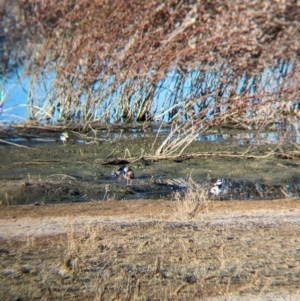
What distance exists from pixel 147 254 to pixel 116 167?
251 inches

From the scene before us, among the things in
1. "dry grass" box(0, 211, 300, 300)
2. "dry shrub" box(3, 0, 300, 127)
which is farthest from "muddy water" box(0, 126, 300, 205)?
"dry grass" box(0, 211, 300, 300)

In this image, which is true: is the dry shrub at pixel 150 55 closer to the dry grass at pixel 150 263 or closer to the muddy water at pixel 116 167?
the muddy water at pixel 116 167

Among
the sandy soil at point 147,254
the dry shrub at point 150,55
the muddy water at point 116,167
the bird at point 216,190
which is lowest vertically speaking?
the muddy water at point 116,167

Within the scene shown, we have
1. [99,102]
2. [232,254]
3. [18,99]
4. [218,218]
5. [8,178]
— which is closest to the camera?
[232,254]

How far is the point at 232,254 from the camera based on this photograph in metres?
6.20

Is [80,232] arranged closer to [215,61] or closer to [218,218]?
[218,218]

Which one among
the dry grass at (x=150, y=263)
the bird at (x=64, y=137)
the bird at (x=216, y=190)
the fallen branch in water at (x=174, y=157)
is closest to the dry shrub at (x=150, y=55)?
the bird at (x=64, y=137)

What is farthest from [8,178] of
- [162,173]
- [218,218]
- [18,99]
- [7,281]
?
[18,99]

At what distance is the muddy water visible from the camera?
10195 mm

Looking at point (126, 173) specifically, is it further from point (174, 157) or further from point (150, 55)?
point (150, 55)

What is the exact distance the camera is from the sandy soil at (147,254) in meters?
5.16

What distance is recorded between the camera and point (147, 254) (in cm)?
613

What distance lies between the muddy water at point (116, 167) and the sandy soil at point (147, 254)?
158 cm

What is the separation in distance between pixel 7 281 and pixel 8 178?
20.2 ft
